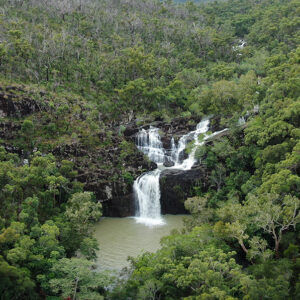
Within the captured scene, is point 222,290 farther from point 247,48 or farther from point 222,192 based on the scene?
point 247,48

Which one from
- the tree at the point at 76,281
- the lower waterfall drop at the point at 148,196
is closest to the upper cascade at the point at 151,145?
the lower waterfall drop at the point at 148,196

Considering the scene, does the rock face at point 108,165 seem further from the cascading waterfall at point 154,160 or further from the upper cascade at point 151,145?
the upper cascade at point 151,145

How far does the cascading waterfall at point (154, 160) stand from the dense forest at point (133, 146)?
1803 mm

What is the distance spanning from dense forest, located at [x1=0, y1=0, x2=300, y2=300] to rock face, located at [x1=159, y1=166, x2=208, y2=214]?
815 millimetres

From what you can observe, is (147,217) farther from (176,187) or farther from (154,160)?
(154,160)

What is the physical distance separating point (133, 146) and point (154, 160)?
2906 millimetres

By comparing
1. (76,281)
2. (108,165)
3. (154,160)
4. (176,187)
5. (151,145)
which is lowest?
(76,281)

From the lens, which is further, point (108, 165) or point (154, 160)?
point (154, 160)

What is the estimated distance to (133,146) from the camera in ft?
124

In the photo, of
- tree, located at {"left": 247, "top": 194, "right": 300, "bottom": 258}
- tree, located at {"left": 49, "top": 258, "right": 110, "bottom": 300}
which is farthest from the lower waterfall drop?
tree, located at {"left": 49, "top": 258, "right": 110, "bottom": 300}

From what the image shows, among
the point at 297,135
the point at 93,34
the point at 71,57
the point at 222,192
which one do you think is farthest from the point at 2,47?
the point at 297,135

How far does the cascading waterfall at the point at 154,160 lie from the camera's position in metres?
32.9

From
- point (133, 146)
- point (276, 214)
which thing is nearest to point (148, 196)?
point (133, 146)

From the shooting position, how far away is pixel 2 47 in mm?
37875
